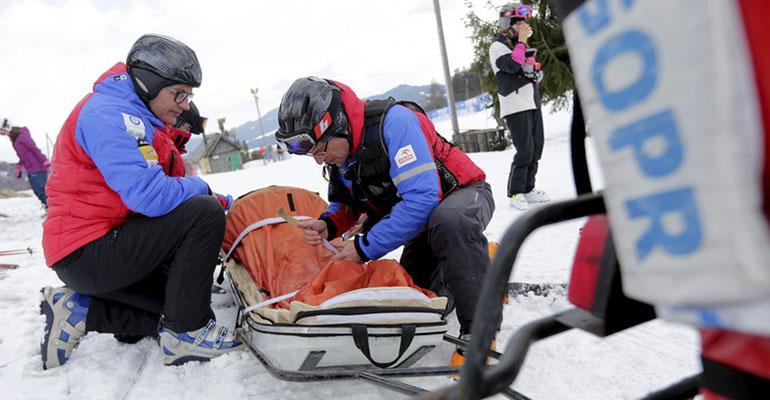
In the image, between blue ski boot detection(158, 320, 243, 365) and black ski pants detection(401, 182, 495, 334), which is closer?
black ski pants detection(401, 182, 495, 334)

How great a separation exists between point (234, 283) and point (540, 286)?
177cm

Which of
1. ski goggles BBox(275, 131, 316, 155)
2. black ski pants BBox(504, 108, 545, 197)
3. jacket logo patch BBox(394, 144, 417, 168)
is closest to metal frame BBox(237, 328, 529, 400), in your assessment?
jacket logo patch BBox(394, 144, 417, 168)

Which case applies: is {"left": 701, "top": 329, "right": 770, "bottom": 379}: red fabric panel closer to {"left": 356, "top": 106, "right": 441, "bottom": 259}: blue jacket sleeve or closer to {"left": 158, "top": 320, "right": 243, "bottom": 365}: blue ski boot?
{"left": 356, "top": 106, "right": 441, "bottom": 259}: blue jacket sleeve

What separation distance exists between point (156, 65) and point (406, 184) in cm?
142

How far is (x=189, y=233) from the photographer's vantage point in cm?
241

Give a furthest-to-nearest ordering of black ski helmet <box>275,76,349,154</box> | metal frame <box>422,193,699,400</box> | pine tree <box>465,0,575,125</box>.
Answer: pine tree <box>465,0,575,125</box>
black ski helmet <box>275,76,349,154</box>
metal frame <box>422,193,699,400</box>

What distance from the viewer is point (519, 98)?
196 inches

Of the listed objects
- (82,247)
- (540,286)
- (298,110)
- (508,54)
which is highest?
(508,54)

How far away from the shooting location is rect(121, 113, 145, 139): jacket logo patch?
227 cm

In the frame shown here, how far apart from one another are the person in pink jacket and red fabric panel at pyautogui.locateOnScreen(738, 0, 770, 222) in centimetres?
1043

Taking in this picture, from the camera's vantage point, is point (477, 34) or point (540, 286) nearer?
point (540, 286)

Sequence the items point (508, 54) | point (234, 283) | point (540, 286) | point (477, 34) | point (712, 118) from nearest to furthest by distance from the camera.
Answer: point (712, 118) → point (234, 283) → point (540, 286) → point (508, 54) → point (477, 34)

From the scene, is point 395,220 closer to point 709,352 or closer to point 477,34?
point 709,352

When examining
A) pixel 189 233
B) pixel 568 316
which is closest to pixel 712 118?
pixel 568 316
